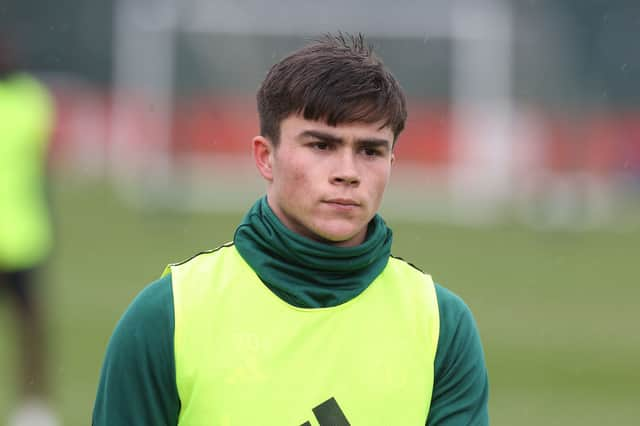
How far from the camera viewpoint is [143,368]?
9.52ft

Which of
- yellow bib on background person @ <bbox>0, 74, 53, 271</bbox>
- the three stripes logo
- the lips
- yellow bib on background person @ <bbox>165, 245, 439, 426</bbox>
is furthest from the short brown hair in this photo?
yellow bib on background person @ <bbox>0, 74, 53, 271</bbox>

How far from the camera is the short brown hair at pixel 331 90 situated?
2.98 metres

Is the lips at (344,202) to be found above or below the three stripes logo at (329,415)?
above

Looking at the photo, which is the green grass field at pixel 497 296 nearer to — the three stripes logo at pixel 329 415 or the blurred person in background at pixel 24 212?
the blurred person in background at pixel 24 212

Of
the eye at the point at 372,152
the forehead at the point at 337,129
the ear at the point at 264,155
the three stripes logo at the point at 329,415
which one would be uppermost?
the forehead at the point at 337,129

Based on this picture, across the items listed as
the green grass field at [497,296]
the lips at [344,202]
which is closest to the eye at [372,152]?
the lips at [344,202]

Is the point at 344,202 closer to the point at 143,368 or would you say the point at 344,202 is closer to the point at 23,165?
the point at 143,368

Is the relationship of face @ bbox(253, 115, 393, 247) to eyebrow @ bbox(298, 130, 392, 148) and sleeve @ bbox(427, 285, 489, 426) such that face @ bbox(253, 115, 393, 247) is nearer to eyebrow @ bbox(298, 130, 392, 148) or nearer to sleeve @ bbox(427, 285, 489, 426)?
eyebrow @ bbox(298, 130, 392, 148)

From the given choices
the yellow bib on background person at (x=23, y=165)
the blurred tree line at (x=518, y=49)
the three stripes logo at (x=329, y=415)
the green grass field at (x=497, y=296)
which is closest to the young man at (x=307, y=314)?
the three stripes logo at (x=329, y=415)

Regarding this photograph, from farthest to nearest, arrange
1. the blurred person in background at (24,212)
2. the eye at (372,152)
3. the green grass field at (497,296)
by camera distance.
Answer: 1. the green grass field at (497,296)
2. the blurred person in background at (24,212)
3. the eye at (372,152)

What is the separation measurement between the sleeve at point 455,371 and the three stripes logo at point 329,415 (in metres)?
0.23

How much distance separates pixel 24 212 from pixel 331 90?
6.24 m

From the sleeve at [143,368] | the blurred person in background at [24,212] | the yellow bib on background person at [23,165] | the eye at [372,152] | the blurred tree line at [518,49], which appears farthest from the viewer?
the blurred tree line at [518,49]

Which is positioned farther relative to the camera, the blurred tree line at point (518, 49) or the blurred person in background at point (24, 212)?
the blurred tree line at point (518, 49)
